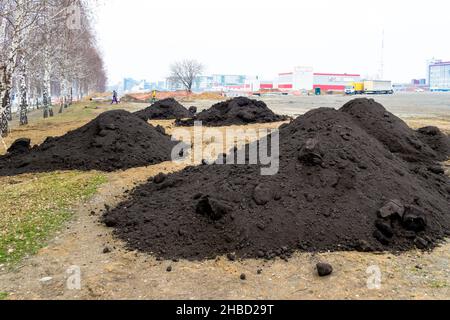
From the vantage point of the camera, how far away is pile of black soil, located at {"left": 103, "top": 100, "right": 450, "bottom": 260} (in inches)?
196

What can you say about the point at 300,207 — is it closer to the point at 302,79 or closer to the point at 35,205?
the point at 35,205

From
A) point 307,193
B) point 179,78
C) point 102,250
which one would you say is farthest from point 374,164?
point 179,78

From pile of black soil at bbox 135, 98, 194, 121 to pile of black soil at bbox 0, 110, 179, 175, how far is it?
10.3m

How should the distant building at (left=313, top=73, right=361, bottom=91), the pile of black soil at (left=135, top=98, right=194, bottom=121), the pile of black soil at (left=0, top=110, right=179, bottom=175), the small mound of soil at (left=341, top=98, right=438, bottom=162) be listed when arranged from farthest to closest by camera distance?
the distant building at (left=313, top=73, right=361, bottom=91)
the pile of black soil at (left=135, top=98, right=194, bottom=121)
the pile of black soil at (left=0, top=110, right=179, bottom=175)
the small mound of soil at (left=341, top=98, right=438, bottom=162)

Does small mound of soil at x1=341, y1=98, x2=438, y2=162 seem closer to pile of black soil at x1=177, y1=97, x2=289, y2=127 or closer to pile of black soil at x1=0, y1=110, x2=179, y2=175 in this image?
pile of black soil at x1=0, y1=110, x2=179, y2=175

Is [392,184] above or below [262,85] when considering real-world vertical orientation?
below

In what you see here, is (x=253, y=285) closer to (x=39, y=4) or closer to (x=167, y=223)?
(x=167, y=223)

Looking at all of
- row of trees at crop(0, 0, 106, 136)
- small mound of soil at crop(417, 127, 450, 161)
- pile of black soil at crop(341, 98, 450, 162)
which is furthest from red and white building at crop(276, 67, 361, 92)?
pile of black soil at crop(341, 98, 450, 162)

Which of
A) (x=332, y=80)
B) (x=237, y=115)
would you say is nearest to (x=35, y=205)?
(x=237, y=115)

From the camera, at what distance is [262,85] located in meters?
98.2

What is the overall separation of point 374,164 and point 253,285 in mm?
3202

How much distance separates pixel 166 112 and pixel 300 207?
17543 millimetres

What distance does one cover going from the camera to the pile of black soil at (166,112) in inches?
860

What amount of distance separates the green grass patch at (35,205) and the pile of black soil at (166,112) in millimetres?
12763
